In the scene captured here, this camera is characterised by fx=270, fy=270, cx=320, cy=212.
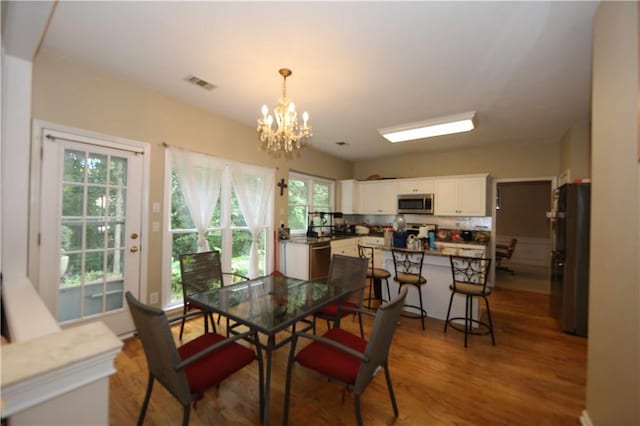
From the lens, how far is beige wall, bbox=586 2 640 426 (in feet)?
4.15

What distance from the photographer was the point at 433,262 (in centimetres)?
333

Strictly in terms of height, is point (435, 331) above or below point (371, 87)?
below

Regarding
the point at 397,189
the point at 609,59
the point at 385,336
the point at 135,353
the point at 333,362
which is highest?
the point at 609,59

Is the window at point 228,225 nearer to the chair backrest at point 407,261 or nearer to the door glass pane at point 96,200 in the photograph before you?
the door glass pane at point 96,200

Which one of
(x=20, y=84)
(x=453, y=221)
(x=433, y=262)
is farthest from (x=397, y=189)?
(x=20, y=84)

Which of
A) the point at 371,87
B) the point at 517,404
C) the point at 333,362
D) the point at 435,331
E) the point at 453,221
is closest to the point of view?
the point at 333,362

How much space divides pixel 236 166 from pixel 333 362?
2.94 m

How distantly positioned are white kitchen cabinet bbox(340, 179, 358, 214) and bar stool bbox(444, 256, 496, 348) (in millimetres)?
3077

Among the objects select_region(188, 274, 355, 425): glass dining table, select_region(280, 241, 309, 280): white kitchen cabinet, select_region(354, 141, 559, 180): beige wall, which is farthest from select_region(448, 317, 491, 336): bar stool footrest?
select_region(354, 141, 559, 180): beige wall

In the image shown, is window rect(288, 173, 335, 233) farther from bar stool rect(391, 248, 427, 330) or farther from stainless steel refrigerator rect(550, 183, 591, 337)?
stainless steel refrigerator rect(550, 183, 591, 337)

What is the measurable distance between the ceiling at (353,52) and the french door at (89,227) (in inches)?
33.2

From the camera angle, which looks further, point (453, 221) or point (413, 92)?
point (453, 221)

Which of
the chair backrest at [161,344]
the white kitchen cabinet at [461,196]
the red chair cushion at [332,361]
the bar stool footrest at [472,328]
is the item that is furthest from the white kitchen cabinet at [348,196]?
the chair backrest at [161,344]

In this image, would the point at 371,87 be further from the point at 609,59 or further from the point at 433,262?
the point at 433,262
